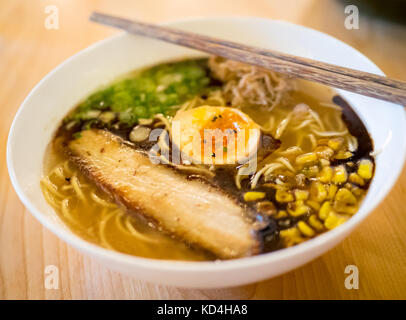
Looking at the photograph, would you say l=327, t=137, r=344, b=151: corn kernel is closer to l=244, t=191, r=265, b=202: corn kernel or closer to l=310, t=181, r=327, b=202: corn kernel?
l=310, t=181, r=327, b=202: corn kernel

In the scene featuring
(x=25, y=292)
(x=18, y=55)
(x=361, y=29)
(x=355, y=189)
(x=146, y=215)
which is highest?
(x=361, y=29)

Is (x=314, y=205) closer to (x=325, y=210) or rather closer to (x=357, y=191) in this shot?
(x=325, y=210)

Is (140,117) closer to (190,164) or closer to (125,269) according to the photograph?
(190,164)

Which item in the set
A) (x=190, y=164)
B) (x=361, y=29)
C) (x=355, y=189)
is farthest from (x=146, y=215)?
(x=361, y=29)

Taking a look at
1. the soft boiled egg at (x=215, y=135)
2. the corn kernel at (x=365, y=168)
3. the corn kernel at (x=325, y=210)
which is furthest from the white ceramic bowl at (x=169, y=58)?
the soft boiled egg at (x=215, y=135)

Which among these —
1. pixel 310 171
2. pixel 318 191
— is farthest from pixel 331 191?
pixel 310 171

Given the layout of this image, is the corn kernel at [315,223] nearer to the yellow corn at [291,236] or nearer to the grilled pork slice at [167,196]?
the yellow corn at [291,236]

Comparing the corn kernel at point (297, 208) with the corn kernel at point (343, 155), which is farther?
the corn kernel at point (343, 155)

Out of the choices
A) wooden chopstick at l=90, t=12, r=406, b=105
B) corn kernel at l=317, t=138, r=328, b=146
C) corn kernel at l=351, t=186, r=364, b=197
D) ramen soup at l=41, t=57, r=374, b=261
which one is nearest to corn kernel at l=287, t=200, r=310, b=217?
ramen soup at l=41, t=57, r=374, b=261
